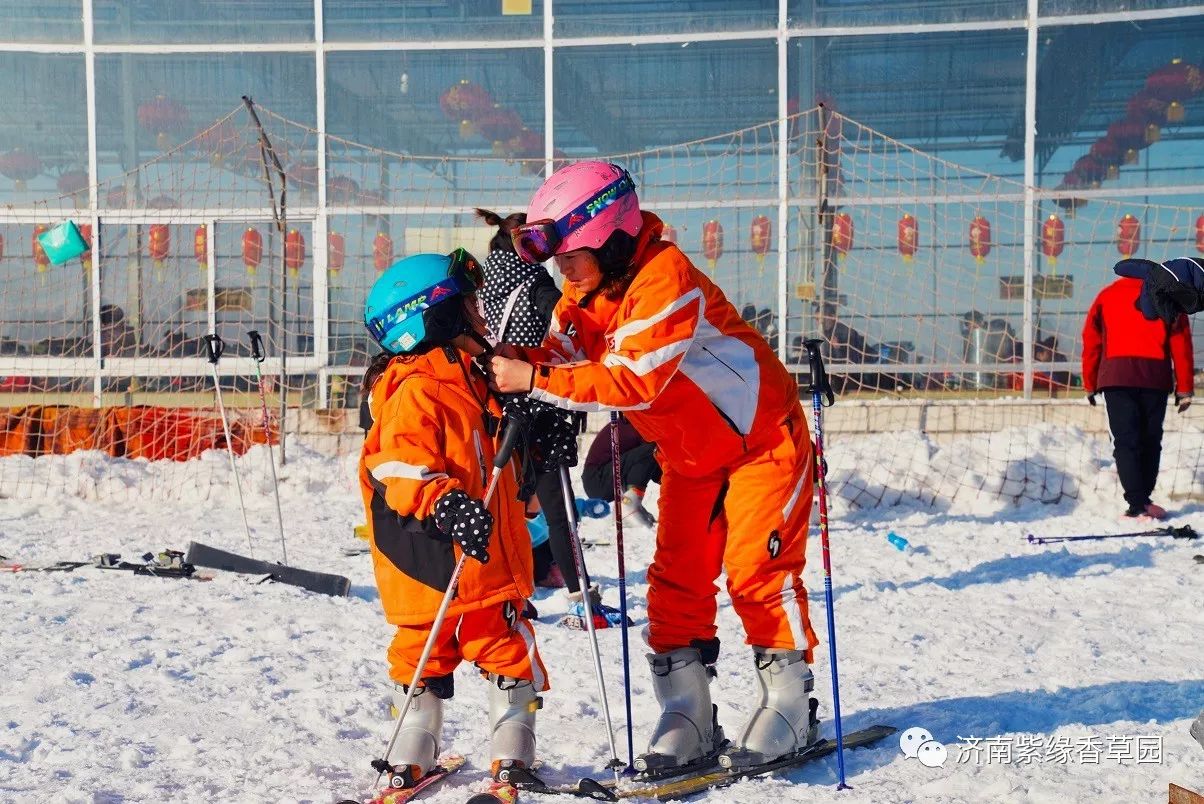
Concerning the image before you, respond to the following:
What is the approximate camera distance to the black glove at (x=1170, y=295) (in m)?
4.05

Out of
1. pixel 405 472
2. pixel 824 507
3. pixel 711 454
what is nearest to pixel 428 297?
pixel 405 472

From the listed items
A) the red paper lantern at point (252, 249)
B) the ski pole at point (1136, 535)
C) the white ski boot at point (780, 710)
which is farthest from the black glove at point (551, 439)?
the red paper lantern at point (252, 249)

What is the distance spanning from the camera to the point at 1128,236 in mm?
12930

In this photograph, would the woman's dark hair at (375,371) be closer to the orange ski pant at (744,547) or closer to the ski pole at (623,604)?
the ski pole at (623,604)

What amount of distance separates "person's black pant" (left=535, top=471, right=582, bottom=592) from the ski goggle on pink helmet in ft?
8.18

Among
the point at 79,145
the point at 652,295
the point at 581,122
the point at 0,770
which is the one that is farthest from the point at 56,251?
the point at 652,295

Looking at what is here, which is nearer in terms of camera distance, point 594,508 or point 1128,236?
point 594,508

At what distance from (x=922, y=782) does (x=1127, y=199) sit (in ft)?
38.3

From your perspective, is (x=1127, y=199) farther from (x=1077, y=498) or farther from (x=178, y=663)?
(x=178, y=663)

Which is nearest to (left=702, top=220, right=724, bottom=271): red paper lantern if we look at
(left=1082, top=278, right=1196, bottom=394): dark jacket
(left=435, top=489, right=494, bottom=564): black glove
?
(left=1082, top=278, right=1196, bottom=394): dark jacket

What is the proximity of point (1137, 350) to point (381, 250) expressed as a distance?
8490 millimetres

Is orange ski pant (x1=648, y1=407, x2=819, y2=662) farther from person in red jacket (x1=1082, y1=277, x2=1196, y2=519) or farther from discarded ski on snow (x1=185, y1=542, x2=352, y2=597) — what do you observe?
person in red jacket (x1=1082, y1=277, x2=1196, y2=519)

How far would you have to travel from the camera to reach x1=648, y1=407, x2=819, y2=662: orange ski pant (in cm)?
367

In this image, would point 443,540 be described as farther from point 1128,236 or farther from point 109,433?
point 1128,236
